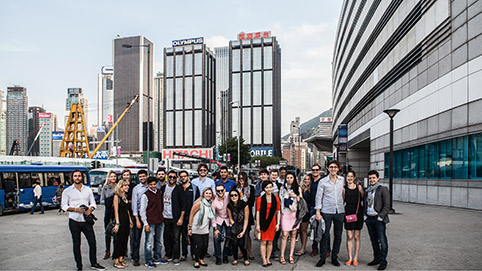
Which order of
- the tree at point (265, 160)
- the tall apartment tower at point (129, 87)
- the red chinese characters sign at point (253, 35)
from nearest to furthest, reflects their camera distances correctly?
the tree at point (265, 160) < the red chinese characters sign at point (253, 35) < the tall apartment tower at point (129, 87)

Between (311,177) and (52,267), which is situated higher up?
(311,177)

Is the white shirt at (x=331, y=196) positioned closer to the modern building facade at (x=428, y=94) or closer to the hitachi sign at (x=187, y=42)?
the modern building facade at (x=428, y=94)

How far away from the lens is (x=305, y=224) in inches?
339

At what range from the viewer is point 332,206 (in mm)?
7520

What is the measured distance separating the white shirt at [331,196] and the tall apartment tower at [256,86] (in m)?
144

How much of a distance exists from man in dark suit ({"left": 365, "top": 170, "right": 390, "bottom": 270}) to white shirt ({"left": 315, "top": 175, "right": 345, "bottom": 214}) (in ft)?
1.68

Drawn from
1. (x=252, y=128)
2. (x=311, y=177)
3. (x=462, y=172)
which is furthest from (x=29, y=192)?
(x=252, y=128)

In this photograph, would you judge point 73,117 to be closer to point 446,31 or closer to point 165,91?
point 165,91

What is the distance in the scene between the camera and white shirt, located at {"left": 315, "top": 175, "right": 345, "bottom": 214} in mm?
7512

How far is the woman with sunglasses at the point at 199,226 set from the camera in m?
7.50

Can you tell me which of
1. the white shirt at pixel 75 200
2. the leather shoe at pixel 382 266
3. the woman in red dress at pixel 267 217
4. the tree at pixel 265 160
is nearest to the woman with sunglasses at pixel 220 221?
the woman in red dress at pixel 267 217

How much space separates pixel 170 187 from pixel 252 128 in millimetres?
146897

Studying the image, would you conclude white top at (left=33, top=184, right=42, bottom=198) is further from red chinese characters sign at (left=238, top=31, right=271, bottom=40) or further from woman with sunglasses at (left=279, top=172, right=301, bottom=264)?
red chinese characters sign at (left=238, top=31, right=271, bottom=40)

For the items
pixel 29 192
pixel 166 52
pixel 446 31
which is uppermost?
pixel 166 52
